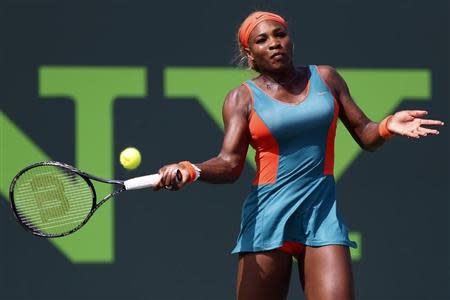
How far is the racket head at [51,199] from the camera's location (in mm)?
5371

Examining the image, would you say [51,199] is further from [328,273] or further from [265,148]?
[328,273]

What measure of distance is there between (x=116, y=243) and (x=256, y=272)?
2.38m

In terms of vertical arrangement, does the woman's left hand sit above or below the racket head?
above

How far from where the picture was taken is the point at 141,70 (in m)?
7.61

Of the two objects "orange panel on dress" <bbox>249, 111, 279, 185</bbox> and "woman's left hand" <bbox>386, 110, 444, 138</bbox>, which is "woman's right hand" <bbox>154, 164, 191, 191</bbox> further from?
"woman's left hand" <bbox>386, 110, 444, 138</bbox>

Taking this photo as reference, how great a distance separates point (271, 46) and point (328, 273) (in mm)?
1046

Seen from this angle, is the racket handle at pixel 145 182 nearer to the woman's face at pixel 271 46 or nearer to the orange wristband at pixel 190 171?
the orange wristband at pixel 190 171

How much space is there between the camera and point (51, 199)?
215 inches

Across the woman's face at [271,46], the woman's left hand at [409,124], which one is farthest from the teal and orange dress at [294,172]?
the woman's left hand at [409,124]

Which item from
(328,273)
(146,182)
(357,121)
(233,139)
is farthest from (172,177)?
(357,121)

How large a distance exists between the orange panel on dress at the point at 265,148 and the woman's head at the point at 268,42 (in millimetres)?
259

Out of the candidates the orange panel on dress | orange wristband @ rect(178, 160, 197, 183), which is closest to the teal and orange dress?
the orange panel on dress

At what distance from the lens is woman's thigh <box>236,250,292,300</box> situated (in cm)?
538

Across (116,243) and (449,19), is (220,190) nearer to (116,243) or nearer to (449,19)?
(116,243)
